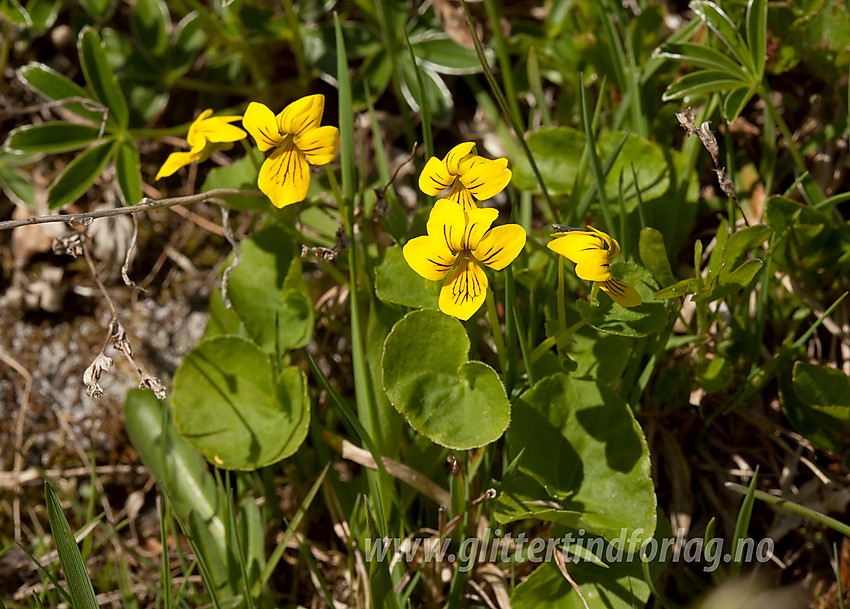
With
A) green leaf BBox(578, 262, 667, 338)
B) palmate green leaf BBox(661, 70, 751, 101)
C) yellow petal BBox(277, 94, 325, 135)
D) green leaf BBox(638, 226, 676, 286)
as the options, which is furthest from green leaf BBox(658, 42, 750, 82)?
yellow petal BBox(277, 94, 325, 135)

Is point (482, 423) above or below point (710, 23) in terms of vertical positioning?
below

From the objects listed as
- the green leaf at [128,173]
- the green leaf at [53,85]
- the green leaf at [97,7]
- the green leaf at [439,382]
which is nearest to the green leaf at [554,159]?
the green leaf at [439,382]

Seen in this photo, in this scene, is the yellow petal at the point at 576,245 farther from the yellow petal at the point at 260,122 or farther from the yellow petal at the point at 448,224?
the yellow petal at the point at 260,122

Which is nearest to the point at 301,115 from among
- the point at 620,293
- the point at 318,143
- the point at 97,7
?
the point at 318,143

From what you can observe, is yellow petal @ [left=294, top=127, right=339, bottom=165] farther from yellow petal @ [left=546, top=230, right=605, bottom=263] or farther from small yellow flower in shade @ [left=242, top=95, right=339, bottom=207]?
yellow petal @ [left=546, top=230, right=605, bottom=263]

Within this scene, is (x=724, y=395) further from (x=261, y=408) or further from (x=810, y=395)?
(x=261, y=408)

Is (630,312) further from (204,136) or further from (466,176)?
(204,136)

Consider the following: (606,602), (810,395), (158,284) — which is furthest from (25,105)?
(810,395)

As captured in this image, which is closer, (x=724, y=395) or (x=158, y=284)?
(x=724, y=395)
